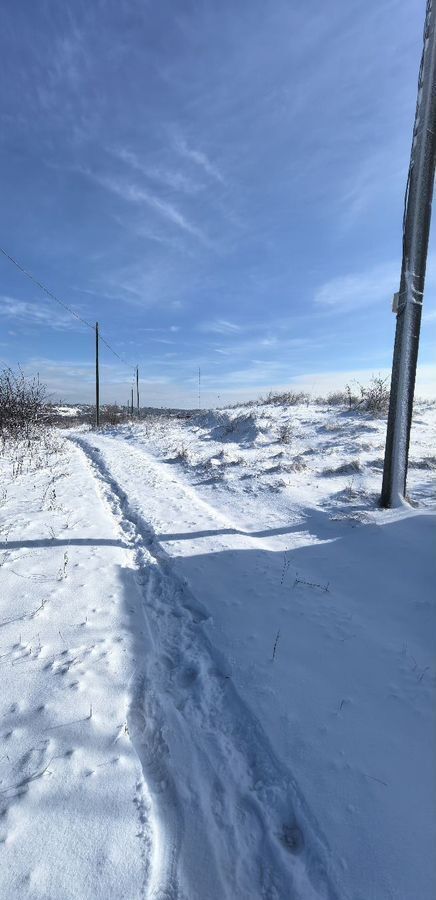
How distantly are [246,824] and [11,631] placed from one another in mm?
2176

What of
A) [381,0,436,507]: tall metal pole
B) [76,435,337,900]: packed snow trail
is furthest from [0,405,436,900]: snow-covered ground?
[381,0,436,507]: tall metal pole

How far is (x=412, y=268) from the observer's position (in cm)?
510

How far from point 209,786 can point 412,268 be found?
227 inches

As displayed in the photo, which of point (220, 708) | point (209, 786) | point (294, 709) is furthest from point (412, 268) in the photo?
point (209, 786)

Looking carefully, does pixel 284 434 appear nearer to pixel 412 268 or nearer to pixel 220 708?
pixel 412 268

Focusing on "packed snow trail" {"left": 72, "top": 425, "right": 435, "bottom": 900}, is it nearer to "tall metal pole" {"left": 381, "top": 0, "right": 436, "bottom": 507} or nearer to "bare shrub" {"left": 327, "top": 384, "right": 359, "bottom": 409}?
"tall metal pole" {"left": 381, "top": 0, "right": 436, "bottom": 507}

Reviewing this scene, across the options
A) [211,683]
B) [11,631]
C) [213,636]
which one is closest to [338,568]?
[213,636]

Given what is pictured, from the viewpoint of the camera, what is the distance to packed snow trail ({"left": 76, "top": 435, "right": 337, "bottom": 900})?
157cm

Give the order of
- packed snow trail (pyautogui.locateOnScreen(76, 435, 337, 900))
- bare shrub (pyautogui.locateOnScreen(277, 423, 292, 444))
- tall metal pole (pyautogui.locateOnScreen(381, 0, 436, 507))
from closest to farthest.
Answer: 1. packed snow trail (pyautogui.locateOnScreen(76, 435, 337, 900))
2. tall metal pole (pyautogui.locateOnScreen(381, 0, 436, 507))
3. bare shrub (pyautogui.locateOnScreen(277, 423, 292, 444))

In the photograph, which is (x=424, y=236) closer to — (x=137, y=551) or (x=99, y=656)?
(x=137, y=551)

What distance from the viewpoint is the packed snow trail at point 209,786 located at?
1.57 meters

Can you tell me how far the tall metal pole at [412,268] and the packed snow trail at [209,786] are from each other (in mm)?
3577

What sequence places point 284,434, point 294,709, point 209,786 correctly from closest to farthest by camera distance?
point 209,786 → point 294,709 → point 284,434

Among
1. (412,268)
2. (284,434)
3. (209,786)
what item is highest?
(412,268)
